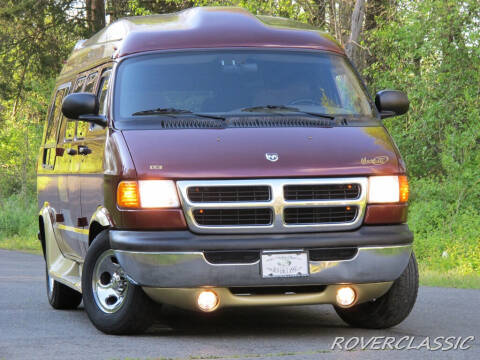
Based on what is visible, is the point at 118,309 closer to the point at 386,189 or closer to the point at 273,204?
the point at 273,204

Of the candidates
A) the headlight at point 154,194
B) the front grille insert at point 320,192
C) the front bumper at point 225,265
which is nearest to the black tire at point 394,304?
the front bumper at point 225,265

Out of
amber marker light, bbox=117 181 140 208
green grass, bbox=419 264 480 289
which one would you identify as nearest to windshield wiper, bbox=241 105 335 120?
amber marker light, bbox=117 181 140 208

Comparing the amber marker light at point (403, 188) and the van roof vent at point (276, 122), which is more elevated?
the van roof vent at point (276, 122)

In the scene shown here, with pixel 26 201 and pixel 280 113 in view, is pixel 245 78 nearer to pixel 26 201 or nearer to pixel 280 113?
pixel 280 113

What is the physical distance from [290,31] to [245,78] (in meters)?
0.74

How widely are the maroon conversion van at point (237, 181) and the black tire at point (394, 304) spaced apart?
1 centimetres

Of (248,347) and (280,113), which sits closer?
(248,347)

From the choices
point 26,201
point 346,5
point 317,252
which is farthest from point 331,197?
point 26,201

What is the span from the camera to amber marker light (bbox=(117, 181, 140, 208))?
754 centimetres

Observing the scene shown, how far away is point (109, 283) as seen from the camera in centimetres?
807

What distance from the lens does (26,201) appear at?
30.4 m

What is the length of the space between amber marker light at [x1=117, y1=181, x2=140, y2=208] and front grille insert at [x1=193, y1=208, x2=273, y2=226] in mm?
421

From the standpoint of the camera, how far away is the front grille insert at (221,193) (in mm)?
7457

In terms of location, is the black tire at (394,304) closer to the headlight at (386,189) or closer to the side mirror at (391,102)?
the headlight at (386,189)
